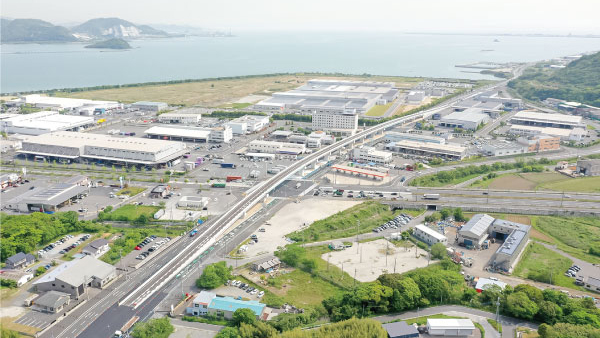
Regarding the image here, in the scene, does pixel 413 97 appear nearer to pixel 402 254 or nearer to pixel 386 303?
pixel 402 254

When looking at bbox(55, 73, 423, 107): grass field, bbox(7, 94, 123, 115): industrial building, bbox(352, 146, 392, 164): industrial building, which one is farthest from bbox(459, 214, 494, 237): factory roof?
bbox(7, 94, 123, 115): industrial building

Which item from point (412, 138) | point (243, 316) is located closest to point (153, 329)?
point (243, 316)

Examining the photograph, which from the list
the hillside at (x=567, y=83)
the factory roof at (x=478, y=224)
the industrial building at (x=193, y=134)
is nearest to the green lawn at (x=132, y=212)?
the industrial building at (x=193, y=134)

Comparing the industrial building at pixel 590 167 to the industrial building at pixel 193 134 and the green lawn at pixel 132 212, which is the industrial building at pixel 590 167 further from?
the green lawn at pixel 132 212

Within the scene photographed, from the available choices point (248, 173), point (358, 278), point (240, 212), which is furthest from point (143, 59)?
point (358, 278)

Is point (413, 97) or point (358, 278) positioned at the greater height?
point (413, 97)

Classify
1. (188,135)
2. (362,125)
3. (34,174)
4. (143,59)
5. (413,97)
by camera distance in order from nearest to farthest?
(34,174), (188,135), (362,125), (413,97), (143,59)

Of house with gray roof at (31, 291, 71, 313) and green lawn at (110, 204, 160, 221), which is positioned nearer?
house with gray roof at (31, 291, 71, 313)

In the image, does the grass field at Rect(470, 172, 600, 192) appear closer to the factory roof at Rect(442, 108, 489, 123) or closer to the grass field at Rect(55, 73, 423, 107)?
the factory roof at Rect(442, 108, 489, 123)

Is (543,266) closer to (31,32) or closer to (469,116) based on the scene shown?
(469,116)
